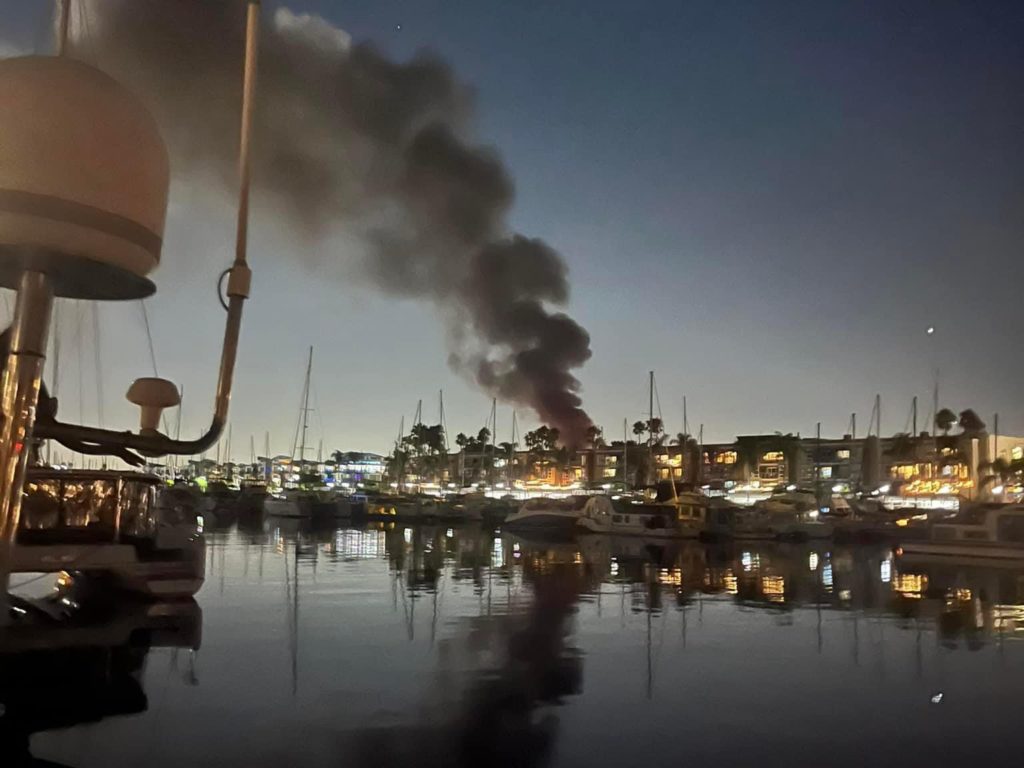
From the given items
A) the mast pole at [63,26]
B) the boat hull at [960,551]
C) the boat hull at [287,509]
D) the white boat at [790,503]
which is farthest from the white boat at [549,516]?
the mast pole at [63,26]

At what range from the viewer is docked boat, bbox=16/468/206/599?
12.0 meters

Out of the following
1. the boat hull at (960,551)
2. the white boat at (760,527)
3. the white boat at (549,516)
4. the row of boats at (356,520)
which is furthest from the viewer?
the white boat at (549,516)

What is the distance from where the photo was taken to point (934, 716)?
864 cm

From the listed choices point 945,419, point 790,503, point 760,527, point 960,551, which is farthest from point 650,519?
point 945,419

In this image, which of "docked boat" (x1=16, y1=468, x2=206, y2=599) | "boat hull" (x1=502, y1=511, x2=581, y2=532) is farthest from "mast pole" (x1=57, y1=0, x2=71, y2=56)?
"boat hull" (x1=502, y1=511, x2=581, y2=532)

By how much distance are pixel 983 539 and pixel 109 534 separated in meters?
26.5

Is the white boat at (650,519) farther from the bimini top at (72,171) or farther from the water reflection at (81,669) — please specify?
the bimini top at (72,171)

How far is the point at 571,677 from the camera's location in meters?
10.2

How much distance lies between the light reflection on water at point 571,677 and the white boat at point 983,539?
25.9 ft

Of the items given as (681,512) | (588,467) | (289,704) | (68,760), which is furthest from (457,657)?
(588,467)

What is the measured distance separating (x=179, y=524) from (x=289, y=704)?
275 inches

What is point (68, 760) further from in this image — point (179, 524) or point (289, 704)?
point (179, 524)

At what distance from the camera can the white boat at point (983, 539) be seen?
2811 centimetres

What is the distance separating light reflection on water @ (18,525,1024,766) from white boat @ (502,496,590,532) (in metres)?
28.2
